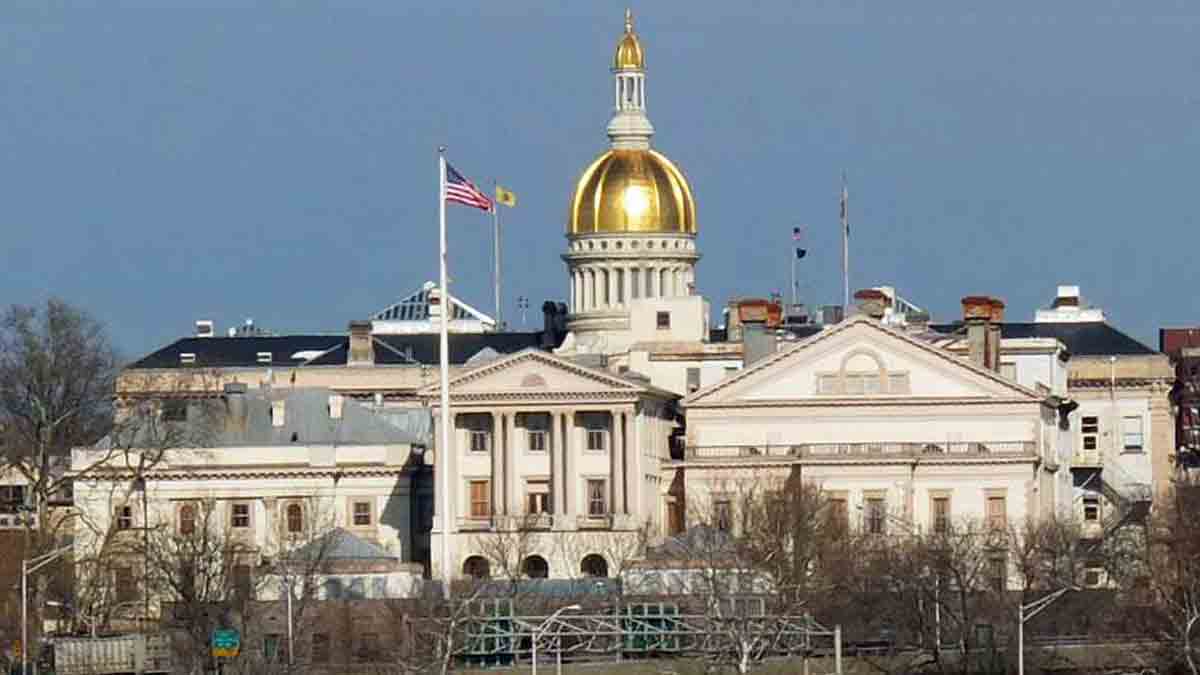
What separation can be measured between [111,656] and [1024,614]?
87.2 ft

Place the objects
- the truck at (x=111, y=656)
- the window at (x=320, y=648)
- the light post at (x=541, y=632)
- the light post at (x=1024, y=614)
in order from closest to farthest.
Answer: the light post at (x=1024, y=614), the light post at (x=541, y=632), the truck at (x=111, y=656), the window at (x=320, y=648)

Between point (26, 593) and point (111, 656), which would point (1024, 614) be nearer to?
point (111, 656)

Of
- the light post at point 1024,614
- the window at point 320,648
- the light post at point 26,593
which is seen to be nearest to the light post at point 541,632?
the window at point 320,648

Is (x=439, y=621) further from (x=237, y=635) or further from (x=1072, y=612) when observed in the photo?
(x=1072, y=612)

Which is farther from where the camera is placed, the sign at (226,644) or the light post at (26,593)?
the light post at (26,593)

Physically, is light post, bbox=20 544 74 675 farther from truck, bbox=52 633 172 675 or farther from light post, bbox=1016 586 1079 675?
light post, bbox=1016 586 1079 675

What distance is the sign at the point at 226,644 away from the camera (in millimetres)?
177250

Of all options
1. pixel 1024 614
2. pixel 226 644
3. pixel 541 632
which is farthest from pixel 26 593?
pixel 1024 614

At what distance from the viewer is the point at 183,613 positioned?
625 feet

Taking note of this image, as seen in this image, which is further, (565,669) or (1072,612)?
(1072,612)

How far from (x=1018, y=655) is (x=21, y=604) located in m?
35.5

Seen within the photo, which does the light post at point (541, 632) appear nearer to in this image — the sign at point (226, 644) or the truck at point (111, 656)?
the sign at point (226, 644)

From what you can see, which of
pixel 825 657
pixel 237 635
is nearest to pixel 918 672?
pixel 825 657

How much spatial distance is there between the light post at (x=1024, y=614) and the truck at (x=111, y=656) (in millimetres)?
25047
